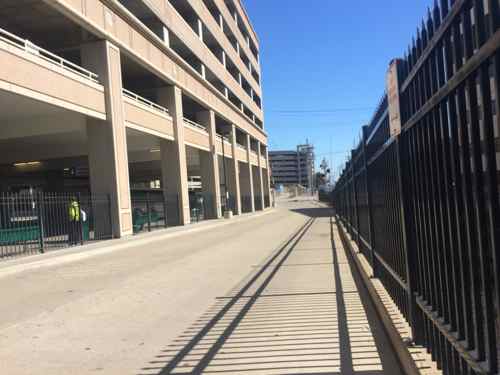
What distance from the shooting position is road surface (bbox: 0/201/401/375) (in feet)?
15.0

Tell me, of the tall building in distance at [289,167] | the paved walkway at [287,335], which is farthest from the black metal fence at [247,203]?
the tall building in distance at [289,167]

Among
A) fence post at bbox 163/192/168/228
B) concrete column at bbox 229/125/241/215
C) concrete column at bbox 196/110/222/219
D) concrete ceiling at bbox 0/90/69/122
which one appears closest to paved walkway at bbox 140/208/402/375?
concrete ceiling at bbox 0/90/69/122

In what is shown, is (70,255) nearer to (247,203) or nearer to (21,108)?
(21,108)

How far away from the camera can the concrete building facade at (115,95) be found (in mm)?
18594

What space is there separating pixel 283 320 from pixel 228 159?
41.8m

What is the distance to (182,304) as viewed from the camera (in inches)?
291

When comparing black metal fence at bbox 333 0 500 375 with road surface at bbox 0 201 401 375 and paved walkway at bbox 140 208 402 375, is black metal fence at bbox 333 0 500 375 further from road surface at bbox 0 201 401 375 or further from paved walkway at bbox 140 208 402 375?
road surface at bbox 0 201 401 375

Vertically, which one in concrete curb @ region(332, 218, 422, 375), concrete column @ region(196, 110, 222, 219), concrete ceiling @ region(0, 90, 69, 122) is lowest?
concrete curb @ region(332, 218, 422, 375)

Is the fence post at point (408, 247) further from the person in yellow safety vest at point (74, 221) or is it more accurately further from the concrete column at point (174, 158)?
the concrete column at point (174, 158)

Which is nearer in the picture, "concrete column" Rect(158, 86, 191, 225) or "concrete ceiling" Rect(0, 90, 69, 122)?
"concrete ceiling" Rect(0, 90, 69, 122)

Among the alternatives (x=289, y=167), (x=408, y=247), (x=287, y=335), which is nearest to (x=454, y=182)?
(x=408, y=247)

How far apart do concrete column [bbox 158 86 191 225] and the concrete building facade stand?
0.20 feet

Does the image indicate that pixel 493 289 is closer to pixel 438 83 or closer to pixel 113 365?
pixel 438 83

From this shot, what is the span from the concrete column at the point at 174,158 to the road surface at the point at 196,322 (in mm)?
18868
